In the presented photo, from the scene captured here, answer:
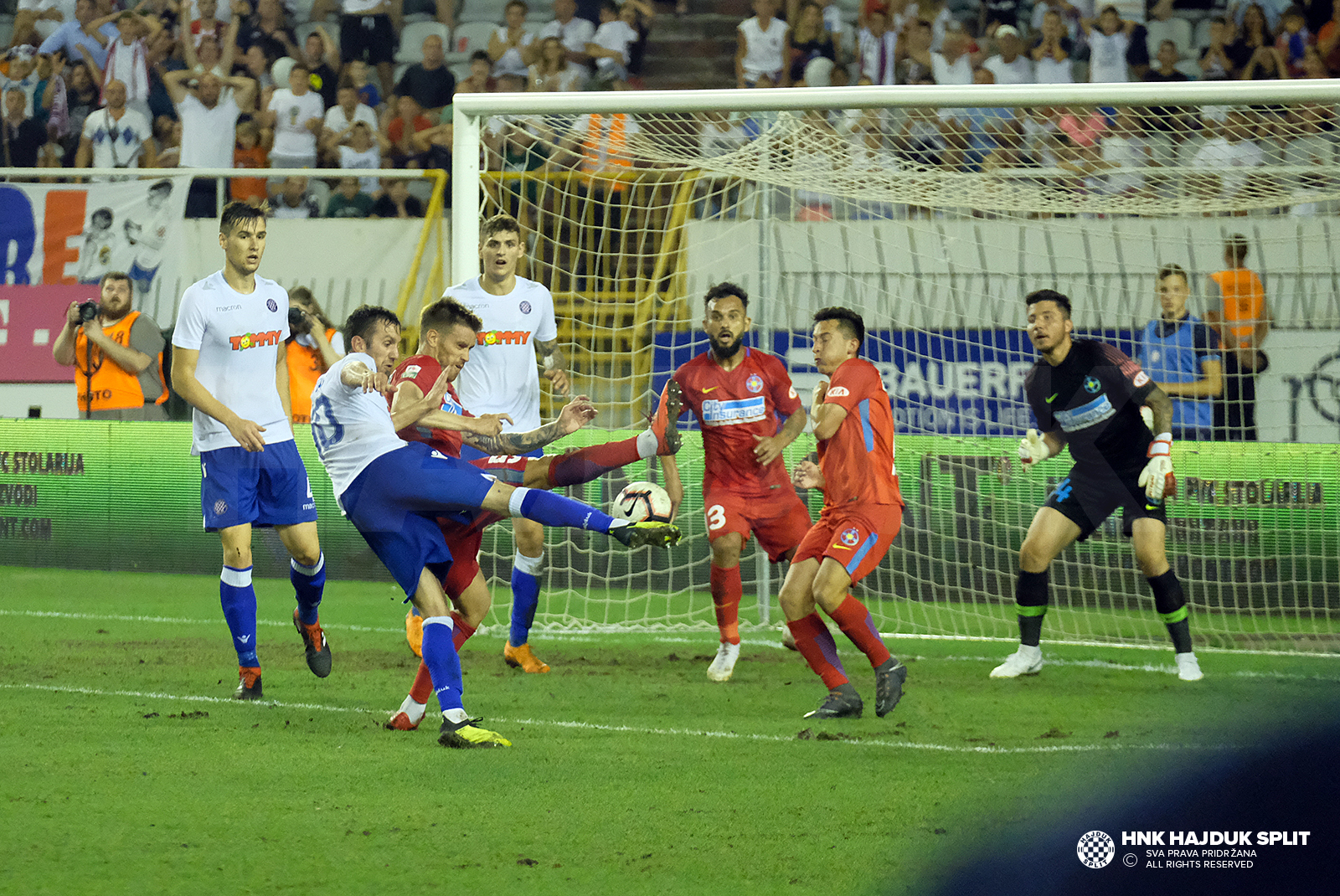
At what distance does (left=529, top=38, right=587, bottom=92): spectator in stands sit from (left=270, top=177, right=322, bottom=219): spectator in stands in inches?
102

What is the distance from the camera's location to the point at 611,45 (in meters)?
14.2

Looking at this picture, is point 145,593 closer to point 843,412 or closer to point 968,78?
point 843,412

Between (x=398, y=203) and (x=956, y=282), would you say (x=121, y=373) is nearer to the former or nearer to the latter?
(x=398, y=203)

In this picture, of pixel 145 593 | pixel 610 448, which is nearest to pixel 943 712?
pixel 610 448

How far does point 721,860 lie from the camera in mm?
3736

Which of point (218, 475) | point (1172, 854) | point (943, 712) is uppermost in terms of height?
point (218, 475)

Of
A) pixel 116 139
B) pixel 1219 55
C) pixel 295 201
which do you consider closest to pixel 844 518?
pixel 295 201

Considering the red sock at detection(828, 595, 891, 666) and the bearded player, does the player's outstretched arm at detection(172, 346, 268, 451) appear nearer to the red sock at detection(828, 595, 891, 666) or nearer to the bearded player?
the bearded player

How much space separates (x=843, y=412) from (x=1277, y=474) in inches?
155

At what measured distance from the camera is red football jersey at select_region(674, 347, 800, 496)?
22.5ft

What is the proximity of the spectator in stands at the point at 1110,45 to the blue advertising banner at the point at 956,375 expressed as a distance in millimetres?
4564

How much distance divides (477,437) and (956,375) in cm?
470

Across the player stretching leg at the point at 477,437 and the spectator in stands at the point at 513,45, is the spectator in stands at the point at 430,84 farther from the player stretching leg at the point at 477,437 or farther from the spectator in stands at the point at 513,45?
the player stretching leg at the point at 477,437

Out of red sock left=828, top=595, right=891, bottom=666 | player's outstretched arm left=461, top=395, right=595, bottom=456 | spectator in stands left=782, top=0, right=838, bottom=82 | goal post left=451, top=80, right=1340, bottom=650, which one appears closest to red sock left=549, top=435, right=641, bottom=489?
player's outstretched arm left=461, top=395, right=595, bottom=456
